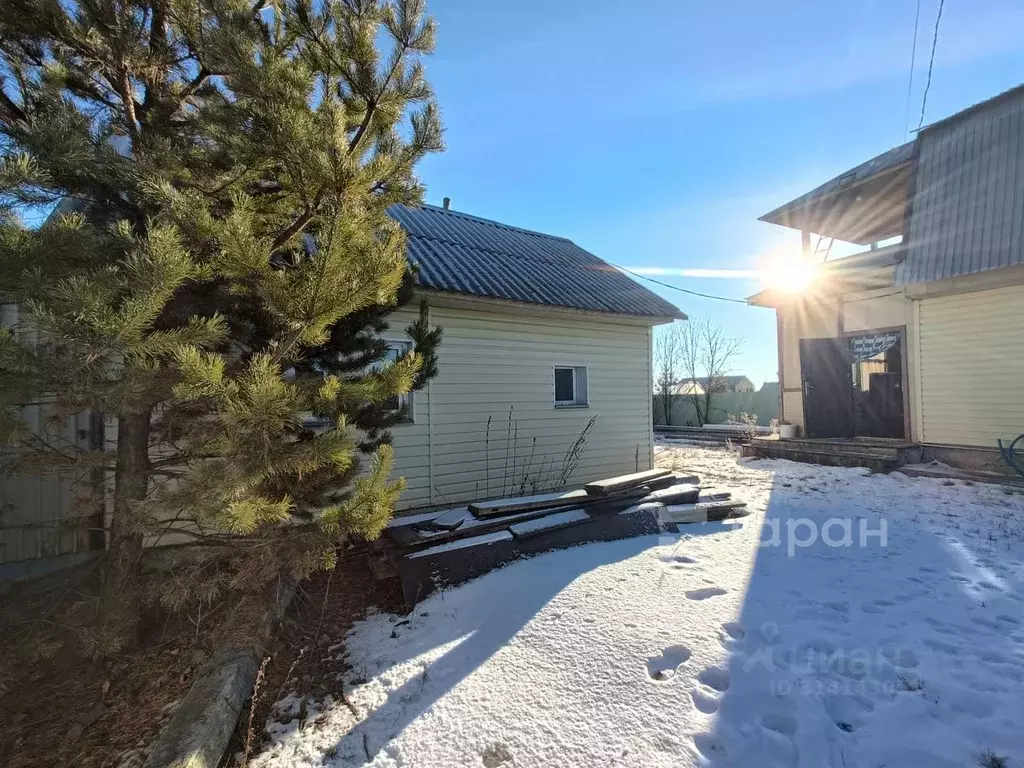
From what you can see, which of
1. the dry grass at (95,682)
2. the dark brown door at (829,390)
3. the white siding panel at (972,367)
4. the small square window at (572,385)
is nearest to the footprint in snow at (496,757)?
the dry grass at (95,682)

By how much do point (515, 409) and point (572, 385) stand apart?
1.26m

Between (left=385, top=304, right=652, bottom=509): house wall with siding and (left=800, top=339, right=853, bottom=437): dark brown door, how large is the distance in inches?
188

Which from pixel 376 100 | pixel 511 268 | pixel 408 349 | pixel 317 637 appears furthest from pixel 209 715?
pixel 511 268

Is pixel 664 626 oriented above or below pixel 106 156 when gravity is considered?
below

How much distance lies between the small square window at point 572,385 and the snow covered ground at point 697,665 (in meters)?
3.23

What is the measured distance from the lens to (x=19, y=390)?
6.04ft

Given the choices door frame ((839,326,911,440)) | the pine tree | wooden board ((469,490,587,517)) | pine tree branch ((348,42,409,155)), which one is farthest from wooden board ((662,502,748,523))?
door frame ((839,326,911,440))

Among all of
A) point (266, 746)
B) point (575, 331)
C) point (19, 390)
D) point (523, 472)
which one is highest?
point (575, 331)

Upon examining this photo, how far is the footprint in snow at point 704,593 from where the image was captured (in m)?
3.29

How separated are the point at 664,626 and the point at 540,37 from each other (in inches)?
251

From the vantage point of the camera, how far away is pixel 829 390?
1014 cm

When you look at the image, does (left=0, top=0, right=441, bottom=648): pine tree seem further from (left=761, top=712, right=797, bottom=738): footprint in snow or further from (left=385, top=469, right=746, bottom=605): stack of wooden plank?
(left=761, top=712, right=797, bottom=738): footprint in snow

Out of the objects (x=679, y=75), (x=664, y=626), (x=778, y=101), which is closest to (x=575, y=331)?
(x=679, y=75)

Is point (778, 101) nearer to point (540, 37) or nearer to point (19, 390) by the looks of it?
point (540, 37)
